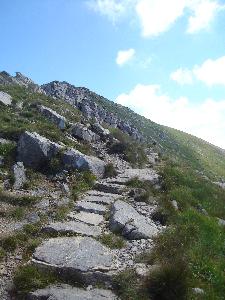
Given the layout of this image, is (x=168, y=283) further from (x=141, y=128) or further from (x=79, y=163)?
(x=141, y=128)

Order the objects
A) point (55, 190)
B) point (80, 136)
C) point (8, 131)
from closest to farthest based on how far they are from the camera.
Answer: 1. point (55, 190)
2. point (8, 131)
3. point (80, 136)

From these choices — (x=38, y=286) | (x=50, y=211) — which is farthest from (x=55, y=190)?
(x=38, y=286)

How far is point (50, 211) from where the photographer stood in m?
15.8

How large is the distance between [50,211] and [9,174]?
432cm

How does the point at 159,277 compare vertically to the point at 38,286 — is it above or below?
above

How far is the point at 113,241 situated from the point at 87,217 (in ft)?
7.73

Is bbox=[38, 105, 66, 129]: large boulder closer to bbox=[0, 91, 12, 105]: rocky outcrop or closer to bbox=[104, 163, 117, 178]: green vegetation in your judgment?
bbox=[0, 91, 12, 105]: rocky outcrop

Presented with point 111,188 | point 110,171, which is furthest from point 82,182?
point 110,171

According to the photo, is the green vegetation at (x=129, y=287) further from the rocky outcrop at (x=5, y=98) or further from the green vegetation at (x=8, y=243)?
the rocky outcrop at (x=5, y=98)

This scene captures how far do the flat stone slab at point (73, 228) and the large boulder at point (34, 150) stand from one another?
6793mm

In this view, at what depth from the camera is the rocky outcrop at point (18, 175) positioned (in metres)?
18.6

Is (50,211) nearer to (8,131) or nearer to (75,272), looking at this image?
(75,272)

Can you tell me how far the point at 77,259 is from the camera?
475 inches

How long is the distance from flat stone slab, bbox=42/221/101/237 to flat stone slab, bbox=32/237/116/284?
591 mm
